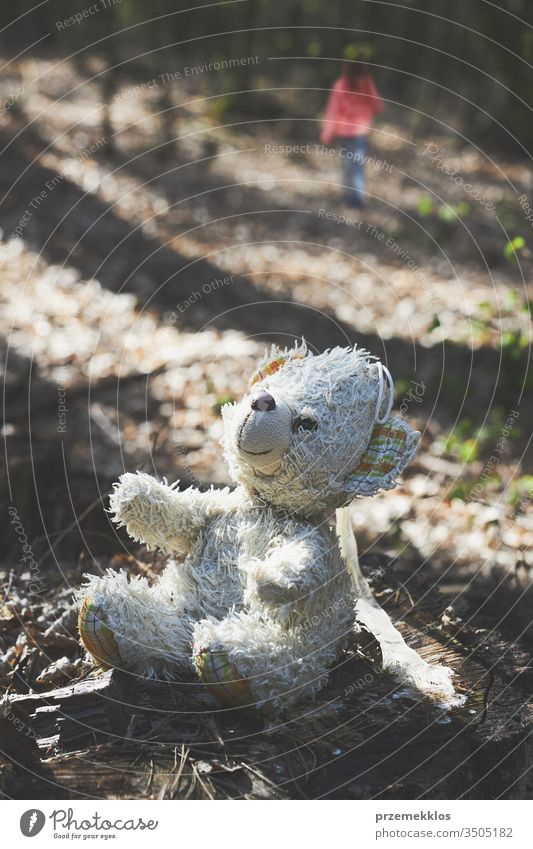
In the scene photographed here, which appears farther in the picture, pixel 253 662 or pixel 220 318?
pixel 220 318

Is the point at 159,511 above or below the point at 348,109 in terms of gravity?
below

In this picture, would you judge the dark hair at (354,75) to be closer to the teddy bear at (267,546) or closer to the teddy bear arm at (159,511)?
the teddy bear at (267,546)

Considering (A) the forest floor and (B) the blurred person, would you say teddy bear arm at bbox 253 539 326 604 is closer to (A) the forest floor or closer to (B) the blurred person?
(A) the forest floor

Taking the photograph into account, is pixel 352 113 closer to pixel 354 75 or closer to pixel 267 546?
pixel 354 75

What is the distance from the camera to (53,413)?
438 cm

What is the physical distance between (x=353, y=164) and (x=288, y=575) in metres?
6.34

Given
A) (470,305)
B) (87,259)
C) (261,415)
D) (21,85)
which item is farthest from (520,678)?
(21,85)

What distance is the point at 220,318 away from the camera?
5.54m

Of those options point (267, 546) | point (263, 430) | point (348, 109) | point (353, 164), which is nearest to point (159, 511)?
point (267, 546)

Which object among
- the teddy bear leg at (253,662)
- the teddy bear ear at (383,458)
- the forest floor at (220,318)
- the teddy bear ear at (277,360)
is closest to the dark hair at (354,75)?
the forest floor at (220,318)

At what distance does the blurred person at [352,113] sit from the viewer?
21.8 ft

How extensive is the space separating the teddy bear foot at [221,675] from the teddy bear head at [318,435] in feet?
1.51
